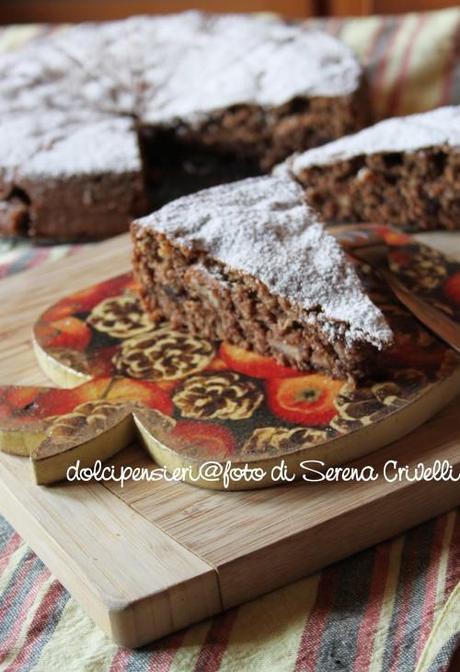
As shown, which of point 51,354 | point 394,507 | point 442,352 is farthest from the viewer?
point 51,354

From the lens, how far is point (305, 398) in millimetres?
1967

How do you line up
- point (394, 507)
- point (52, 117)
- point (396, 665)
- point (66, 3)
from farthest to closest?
point (66, 3)
point (52, 117)
point (394, 507)
point (396, 665)

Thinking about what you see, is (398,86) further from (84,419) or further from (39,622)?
(39,622)

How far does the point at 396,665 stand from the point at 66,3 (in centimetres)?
418

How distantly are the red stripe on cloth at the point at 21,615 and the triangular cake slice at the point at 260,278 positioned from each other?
65 centimetres

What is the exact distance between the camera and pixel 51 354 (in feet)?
7.22

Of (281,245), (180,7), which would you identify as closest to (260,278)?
(281,245)

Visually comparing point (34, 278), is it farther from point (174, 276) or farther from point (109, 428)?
point (109, 428)

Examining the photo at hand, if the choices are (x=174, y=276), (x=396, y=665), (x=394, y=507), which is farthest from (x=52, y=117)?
(x=396, y=665)

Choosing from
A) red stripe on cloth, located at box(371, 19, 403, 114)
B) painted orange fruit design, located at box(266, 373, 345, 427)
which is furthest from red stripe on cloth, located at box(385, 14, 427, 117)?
painted orange fruit design, located at box(266, 373, 345, 427)

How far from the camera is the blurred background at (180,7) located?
4754 millimetres

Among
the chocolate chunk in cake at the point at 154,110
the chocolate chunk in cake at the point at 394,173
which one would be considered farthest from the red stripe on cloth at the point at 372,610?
the chocolate chunk in cake at the point at 154,110

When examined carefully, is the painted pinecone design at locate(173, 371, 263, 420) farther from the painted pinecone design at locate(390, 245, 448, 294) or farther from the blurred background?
the blurred background

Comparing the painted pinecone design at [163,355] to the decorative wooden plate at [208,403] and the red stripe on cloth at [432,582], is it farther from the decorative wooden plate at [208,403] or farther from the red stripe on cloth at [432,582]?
the red stripe on cloth at [432,582]
